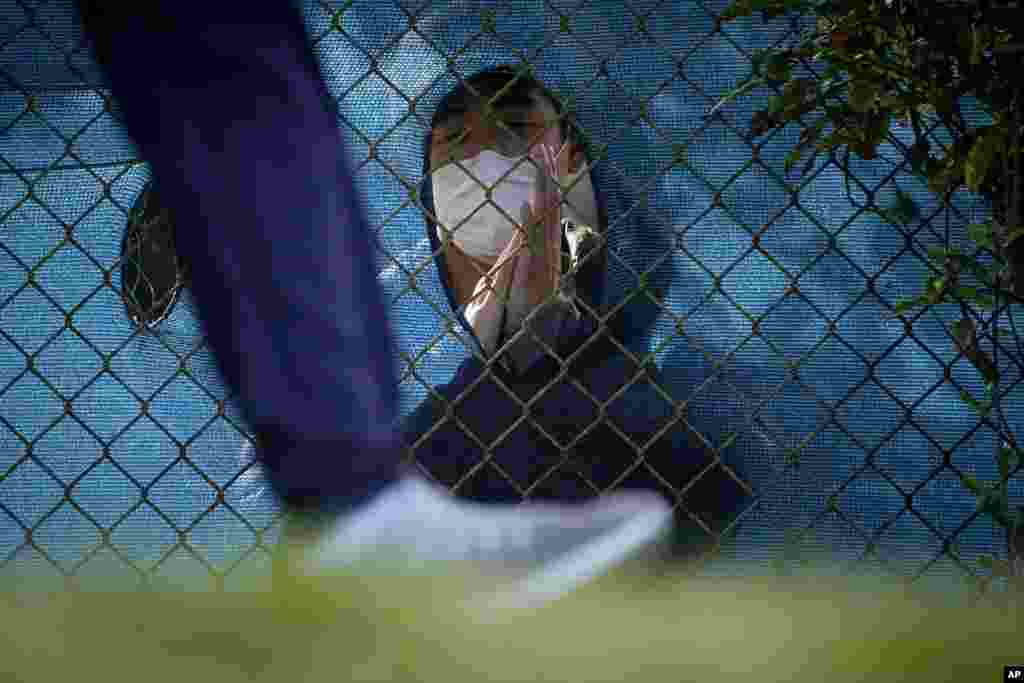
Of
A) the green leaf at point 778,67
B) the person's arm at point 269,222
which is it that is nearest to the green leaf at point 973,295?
the green leaf at point 778,67

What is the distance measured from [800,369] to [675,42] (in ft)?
1.74

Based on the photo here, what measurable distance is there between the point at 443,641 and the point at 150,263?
0.76m

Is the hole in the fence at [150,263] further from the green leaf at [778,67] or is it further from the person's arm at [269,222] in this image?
the green leaf at [778,67]

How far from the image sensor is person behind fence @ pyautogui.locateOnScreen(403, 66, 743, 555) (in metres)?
1.82

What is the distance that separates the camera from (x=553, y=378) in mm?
1912

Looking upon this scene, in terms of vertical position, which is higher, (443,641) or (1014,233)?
(1014,233)

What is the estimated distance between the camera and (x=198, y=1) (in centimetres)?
179

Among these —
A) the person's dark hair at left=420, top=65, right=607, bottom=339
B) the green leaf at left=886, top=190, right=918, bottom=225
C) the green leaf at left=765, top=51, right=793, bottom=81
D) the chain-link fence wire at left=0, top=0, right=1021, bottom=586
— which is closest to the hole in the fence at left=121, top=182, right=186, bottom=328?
the chain-link fence wire at left=0, top=0, right=1021, bottom=586

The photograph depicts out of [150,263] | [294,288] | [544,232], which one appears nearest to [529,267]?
[544,232]

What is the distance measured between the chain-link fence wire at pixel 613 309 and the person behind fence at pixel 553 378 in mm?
42

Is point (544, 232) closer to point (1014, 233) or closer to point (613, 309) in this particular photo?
point (613, 309)

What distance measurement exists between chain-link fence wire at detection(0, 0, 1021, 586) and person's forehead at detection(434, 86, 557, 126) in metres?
0.03

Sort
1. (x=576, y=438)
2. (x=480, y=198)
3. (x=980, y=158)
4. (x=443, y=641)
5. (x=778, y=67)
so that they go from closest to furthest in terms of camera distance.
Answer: (x=443, y=641) → (x=980, y=158) → (x=778, y=67) → (x=576, y=438) → (x=480, y=198)

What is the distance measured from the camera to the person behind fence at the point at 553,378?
1.82 m
